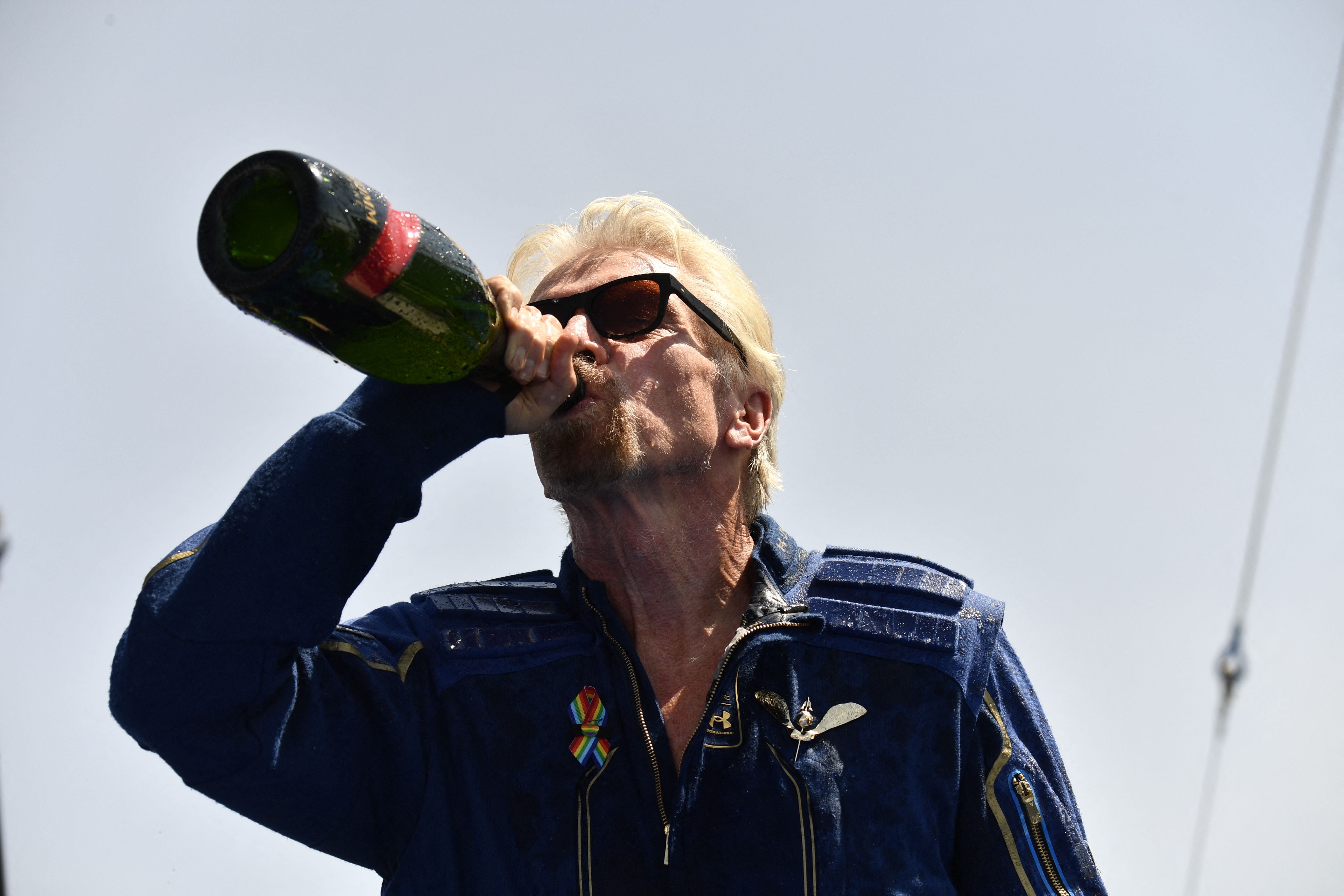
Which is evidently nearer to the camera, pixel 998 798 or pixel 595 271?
pixel 998 798

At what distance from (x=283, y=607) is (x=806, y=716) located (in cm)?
123

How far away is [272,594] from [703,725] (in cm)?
104

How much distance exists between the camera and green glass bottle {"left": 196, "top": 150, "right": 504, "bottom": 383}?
199cm

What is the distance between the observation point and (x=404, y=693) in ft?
9.05

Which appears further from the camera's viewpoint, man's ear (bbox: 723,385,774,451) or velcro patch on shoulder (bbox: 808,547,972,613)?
man's ear (bbox: 723,385,774,451)

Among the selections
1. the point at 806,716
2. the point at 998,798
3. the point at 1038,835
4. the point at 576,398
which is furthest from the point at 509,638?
the point at 1038,835

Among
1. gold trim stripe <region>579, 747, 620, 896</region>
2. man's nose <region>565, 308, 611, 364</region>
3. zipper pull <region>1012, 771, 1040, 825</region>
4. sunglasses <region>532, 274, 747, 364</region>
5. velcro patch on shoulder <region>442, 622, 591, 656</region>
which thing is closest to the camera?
gold trim stripe <region>579, 747, 620, 896</region>

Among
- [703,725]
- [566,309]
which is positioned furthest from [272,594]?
[566,309]

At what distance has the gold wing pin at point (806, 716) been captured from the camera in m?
2.71

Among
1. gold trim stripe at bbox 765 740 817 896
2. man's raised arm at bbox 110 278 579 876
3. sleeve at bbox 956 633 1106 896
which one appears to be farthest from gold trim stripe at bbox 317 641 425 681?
sleeve at bbox 956 633 1106 896

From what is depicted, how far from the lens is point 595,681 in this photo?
286 centimetres

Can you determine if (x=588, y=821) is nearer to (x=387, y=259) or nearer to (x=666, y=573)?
(x=666, y=573)

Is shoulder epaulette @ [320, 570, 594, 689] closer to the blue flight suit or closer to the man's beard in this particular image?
the blue flight suit

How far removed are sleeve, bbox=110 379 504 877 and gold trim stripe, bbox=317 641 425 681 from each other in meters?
0.11
